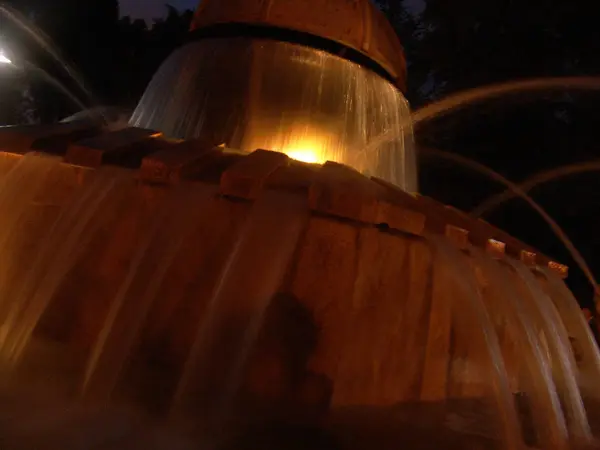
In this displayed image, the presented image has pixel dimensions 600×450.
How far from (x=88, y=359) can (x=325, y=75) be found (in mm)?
3366

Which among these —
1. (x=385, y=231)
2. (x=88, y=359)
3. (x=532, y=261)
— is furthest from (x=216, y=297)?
(x=532, y=261)

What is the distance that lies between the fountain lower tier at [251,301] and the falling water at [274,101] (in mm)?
1321

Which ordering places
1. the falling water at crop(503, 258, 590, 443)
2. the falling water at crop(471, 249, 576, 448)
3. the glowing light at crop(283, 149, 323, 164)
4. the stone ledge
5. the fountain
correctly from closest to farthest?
1. the fountain
2. the stone ledge
3. the falling water at crop(471, 249, 576, 448)
4. the falling water at crop(503, 258, 590, 443)
5. the glowing light at crop(283, 149, 323, 164)

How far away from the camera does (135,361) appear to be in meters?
3.34

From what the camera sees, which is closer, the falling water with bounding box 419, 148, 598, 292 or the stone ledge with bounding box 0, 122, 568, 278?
the stone ledge with bounding box 0, 122, 568, 278

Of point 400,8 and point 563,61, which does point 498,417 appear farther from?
point 400,8

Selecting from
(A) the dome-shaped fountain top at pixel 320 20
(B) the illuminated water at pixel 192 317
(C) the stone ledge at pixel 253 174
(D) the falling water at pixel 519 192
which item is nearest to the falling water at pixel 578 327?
(C) the stone ledge at pixel 253 174

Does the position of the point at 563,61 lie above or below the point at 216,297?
above

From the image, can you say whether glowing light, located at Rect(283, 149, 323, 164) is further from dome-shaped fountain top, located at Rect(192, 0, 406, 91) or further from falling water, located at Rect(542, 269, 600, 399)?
falling water, located at Rect(542, 269, 600, 399)

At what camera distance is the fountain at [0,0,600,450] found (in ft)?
10.6

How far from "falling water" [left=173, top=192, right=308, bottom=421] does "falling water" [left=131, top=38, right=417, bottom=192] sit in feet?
5.86

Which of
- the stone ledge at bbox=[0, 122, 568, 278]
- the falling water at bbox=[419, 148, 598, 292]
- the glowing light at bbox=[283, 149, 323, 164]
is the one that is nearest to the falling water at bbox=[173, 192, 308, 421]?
the stone ledge at bbox=[0, 122, 568, 278]

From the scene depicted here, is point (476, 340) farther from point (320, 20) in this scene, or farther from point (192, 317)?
point (320, 20)

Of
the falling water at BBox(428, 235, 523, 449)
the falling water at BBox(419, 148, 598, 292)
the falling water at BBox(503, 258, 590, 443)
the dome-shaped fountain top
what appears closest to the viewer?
the falling water at BBox(428, 235, 523, 449)
